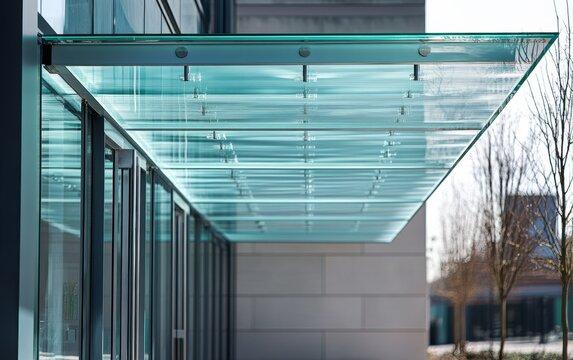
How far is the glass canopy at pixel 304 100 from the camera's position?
19.5 feet

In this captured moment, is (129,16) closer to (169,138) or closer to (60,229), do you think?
(169,138)

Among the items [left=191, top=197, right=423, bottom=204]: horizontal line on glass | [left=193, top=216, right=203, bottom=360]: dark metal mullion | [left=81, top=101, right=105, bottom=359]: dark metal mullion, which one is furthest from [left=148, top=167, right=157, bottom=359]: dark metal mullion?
[left=193, top=216, right=203, bottom=360]: dark metal mullion

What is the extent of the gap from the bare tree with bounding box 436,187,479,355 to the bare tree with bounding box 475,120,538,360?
4.22 feet

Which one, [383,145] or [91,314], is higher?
[383,145]

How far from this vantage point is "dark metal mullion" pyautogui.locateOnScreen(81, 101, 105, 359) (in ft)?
23.3

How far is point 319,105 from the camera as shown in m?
7.30

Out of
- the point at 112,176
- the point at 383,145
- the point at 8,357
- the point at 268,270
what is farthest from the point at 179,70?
the point at 268,270

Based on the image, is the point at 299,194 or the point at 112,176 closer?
the point at 112,176

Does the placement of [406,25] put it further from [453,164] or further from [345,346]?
[453,164]

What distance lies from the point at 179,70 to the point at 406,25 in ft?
54.0

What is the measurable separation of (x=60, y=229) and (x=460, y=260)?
61.1 feet

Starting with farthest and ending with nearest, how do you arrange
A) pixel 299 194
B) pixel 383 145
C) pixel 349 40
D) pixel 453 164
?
1. pixel 299 194
2. pixel 453 164
3. pixel 383 145
4. pixel 349 40

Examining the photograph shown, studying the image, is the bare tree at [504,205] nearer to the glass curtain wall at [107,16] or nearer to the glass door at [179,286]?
the glass door at [179,286]

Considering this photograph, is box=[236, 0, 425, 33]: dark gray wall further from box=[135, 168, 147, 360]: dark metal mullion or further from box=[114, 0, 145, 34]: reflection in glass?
box=[135, 168, 147, 360]: dark metal mullion
